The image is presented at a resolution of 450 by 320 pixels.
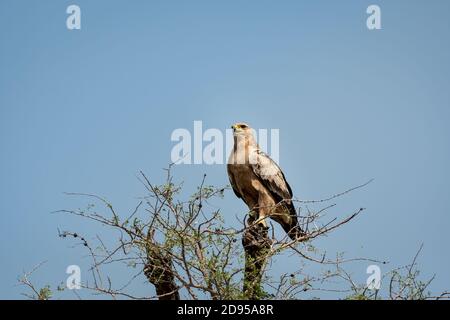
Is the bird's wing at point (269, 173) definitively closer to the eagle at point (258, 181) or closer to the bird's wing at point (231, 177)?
the eagle at point (258, 181)

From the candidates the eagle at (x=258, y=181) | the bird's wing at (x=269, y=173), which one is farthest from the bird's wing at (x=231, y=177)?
the bird's wing at (x=269, y=173)

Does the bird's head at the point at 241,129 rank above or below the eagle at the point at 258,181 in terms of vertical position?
above

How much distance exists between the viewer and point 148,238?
8.72 metres

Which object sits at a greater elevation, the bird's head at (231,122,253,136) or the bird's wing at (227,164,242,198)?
the bird's head at (231,122,253,136)

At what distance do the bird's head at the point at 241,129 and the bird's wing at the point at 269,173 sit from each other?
13.6 inches

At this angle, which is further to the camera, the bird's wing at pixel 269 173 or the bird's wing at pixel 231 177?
the bird's wing at pixel 231 177

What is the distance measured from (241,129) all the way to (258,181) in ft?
2.75

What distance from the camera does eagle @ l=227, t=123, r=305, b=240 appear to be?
439 inches

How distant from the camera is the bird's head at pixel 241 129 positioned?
1145cm

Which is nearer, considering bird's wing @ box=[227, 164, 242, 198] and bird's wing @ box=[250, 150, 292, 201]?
bird's wing @ box=[250, 150, 292, 201]

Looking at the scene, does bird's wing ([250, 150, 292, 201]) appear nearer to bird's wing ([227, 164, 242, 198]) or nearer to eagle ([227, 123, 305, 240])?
eagle ([227, 123, 305, 240])

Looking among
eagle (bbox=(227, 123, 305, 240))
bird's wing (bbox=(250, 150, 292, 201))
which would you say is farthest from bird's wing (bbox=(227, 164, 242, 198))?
bird's wing (bbox=(250, 150, 292, 201))

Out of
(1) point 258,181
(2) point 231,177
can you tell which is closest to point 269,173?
(1) point 258,181
